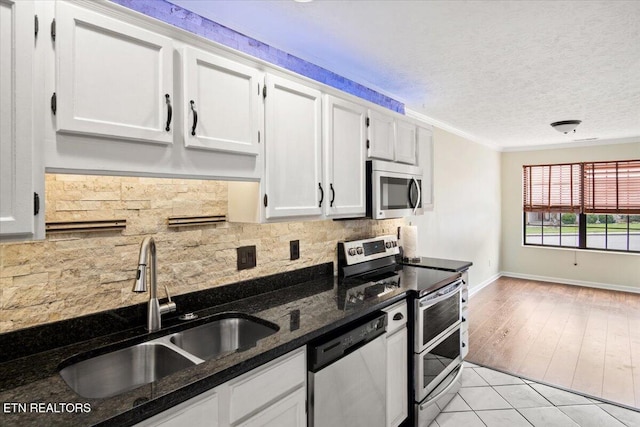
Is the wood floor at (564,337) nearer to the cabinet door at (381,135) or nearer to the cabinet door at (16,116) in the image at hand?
the cabinet door at (381,135)

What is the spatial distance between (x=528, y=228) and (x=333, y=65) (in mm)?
6071

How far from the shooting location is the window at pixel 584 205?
6059mm

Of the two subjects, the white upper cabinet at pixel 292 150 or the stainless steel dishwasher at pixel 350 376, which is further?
the white upper cabinet at pixel 292 150

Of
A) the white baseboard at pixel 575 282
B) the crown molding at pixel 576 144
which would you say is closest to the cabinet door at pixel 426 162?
the crown molding at pixel 576 144

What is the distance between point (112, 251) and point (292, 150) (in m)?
1.00

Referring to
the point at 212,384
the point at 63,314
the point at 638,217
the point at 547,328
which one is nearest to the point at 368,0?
the point at 212,384

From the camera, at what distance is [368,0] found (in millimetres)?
1816

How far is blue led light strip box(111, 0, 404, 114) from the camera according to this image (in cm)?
179

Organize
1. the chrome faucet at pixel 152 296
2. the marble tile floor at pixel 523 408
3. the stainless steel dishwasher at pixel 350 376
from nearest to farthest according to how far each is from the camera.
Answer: the chrome faucet at pixel 152 296, the stainless steel dishwasher at pixel 350 376, the marble tile floor at pixel 523 408

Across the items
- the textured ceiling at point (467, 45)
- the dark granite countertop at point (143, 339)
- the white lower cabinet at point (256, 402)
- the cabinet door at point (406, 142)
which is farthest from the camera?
the cabinet door at point (406, 142)

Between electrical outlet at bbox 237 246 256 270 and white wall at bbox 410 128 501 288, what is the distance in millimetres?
2285

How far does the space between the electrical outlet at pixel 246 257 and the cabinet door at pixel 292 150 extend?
14.7 inches

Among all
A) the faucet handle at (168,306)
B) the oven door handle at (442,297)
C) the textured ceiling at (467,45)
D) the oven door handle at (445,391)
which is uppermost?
the textured ceiling at (467,45)

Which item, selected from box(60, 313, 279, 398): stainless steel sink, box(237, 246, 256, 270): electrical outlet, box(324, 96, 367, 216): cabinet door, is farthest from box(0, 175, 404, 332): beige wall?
box(324, 96, 367, 216): cabinet door
